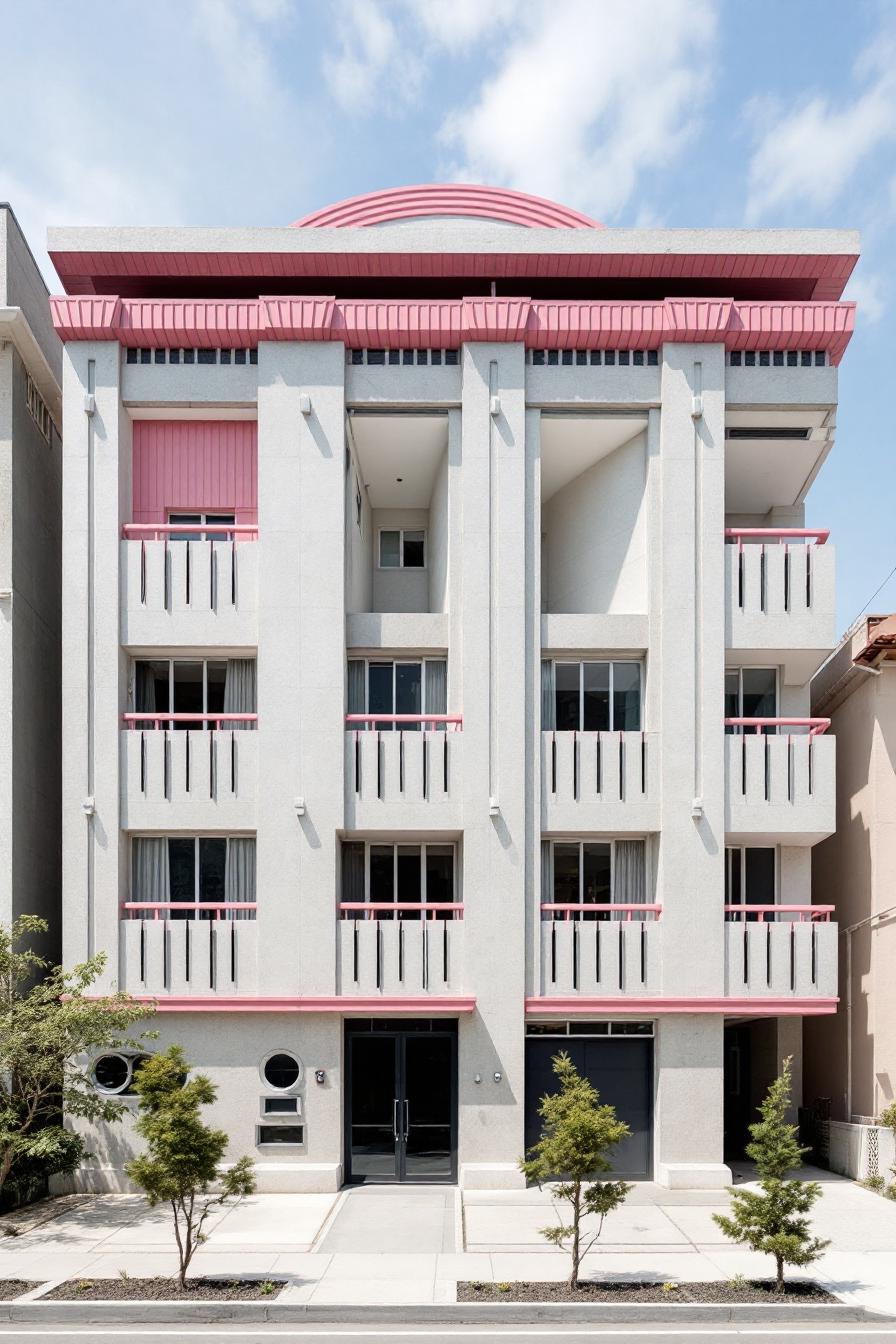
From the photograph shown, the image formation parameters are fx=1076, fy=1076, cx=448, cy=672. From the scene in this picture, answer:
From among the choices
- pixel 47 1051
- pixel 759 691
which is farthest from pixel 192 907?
pixel 759 691

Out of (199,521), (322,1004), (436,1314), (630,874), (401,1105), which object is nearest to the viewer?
(436,1314)

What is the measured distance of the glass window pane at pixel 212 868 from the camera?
19.6 metres

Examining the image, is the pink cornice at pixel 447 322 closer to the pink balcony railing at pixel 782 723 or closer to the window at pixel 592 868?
the pink balcony railing at pixel 782 723

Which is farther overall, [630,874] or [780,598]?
[630,874]

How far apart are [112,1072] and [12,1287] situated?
574 centimetres

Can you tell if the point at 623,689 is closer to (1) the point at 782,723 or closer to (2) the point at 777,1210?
(1) the point at 782,723

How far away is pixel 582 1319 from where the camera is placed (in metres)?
12.0

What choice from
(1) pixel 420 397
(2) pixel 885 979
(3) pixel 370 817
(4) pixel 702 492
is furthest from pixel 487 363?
(2) pixel 885 979

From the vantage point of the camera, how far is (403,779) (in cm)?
1906

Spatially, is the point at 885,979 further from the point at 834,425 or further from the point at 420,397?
the point at 420,397

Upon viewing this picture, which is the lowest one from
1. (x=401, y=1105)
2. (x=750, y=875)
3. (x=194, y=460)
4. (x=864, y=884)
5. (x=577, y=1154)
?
(x=401, y=1105)

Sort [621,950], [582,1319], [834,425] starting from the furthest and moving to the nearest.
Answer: [834,425] < [621,950] < [582,1319]

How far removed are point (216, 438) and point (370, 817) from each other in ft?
25.6

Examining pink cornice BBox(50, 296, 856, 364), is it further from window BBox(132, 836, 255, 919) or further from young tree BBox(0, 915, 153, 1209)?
young tree BBox(0, 915, 153, 1209)
